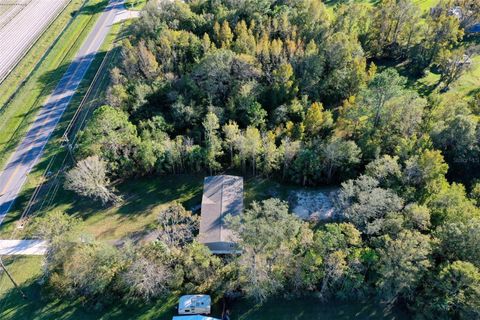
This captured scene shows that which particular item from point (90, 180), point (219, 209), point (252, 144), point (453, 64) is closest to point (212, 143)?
point (252, 144)

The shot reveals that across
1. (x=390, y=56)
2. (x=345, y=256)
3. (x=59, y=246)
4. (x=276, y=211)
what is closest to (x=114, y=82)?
(x=59, y=246)

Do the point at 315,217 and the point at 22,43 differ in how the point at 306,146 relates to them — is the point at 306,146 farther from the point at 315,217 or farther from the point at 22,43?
the point at 22,43

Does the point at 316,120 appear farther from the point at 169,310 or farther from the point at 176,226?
the point at 169,310

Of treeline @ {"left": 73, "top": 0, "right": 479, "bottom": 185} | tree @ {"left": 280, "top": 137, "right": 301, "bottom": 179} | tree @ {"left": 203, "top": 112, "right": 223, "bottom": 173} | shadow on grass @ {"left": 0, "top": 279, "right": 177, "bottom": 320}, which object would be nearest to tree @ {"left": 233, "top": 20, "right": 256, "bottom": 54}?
treeline @ {"left": 73, "top": 0, "right": 479, "bottom": 185}

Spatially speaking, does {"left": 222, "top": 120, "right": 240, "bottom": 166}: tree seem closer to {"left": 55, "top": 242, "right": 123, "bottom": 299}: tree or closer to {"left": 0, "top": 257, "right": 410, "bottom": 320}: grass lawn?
{"left": 55, "top": 242, "right": 123, "bottom": 299}: tree

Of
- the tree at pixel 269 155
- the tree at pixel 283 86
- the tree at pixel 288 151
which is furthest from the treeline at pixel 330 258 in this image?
the tree at pixel 283 86
